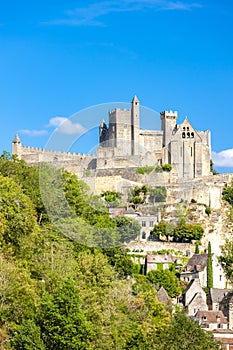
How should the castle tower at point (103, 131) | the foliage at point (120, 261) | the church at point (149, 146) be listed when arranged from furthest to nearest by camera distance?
the castle tower at point (103, 131), the church at point (149, 146), the foliage at point (120, 261)

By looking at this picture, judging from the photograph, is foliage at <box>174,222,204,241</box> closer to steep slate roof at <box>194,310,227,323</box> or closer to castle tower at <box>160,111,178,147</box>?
steep slate roof at <box>194,310,227,323</box>

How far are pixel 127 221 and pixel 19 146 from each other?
3218cm

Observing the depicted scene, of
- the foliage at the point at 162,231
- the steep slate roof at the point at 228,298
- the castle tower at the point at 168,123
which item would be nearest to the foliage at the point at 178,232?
the foliage at the point at 162,231

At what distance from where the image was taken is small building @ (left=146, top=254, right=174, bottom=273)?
64.9 metres

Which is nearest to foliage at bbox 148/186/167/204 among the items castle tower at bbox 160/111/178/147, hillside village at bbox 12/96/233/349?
hillside village at bbox 12/96/233/349

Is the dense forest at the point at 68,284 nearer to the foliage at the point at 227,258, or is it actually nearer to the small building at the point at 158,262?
the small building at the point at 158,262

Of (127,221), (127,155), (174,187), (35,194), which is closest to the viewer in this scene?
(35,194)

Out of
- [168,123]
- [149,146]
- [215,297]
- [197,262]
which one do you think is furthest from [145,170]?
[215,297]

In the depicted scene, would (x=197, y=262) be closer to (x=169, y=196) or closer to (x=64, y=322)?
(x=169, y=196)

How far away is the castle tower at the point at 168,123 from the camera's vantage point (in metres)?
92.5

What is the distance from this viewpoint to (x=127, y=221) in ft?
222

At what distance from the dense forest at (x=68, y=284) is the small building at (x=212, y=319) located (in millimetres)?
4020

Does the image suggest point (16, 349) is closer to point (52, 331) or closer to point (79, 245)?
point (52, 331)

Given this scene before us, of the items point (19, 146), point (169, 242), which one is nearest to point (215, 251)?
point (169, 242)
